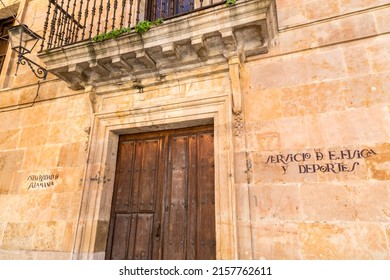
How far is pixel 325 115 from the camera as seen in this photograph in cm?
267

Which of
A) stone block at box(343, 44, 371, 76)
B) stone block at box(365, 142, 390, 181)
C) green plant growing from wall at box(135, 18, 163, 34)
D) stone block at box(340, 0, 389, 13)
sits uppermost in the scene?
stone block at box(340, 0, 389, 13)

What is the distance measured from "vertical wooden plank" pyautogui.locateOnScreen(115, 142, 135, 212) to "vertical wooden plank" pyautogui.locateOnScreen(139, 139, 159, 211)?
21cm

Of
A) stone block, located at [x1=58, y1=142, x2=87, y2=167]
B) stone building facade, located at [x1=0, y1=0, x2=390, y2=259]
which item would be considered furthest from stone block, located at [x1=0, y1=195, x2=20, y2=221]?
stone block, located at [x1=58, y1=142, x2=87, y2=167]

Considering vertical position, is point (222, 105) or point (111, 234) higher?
point (222, 105)

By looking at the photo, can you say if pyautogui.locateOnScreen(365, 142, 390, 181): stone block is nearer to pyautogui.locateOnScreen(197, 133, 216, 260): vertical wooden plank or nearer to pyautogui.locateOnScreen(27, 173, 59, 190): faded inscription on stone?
pyautogui.locateOnScreen(197, 133, 216, 260): vertical wooden plank

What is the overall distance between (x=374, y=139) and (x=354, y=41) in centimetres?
116

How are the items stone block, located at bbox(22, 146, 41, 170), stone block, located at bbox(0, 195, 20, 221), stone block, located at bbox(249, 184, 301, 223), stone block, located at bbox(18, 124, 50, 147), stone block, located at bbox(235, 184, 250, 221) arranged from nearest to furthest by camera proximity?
stone block, located at bbox(249, 184, 301, 223) → stone block, located at bbox(235, 184, 250, 221) → stone block, located at bbox(0, 195, 20, 221) → stone block, located at bbox(22, 146, 41, 170) → stone block, located at bbox(18, 124, 50, 147)

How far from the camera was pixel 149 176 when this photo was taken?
345 cm

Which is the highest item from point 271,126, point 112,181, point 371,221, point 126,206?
point 271,126

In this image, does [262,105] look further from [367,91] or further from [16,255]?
[16,255]

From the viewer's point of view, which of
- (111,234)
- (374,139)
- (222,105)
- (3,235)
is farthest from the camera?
(3,235)

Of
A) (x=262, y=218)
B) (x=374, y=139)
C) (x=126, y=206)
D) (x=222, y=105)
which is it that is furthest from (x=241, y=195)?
(x=126, y=206)

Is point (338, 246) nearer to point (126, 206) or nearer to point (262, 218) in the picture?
point (262, 218)

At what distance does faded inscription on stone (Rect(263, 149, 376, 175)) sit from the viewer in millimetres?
2438
